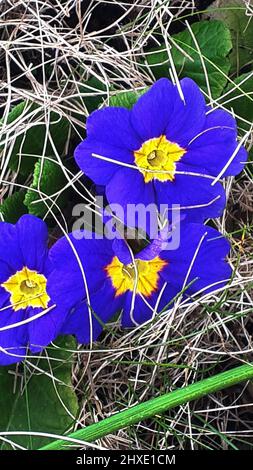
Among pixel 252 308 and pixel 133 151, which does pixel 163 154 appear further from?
pixel 252 308

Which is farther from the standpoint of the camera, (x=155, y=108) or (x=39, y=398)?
(x=39, y=398)

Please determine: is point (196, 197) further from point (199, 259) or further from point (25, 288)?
point (25, 288)

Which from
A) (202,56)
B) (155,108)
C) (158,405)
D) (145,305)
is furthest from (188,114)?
(158,405)

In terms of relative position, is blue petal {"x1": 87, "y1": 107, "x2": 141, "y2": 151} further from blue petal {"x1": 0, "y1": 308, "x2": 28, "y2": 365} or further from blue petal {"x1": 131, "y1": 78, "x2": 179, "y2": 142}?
blue petal {"x1": 0, "y1": 308, "x2": 28, "y2": 365}

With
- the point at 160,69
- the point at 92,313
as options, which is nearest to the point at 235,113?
the point at 160,69

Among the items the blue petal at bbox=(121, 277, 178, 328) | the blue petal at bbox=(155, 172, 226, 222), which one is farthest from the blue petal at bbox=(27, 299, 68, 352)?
the blue petal at bbox=(155, 172, 226, 222)

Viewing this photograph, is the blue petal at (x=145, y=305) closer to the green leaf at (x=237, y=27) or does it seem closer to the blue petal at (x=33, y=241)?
the blue petal at (x=33, y=241)
